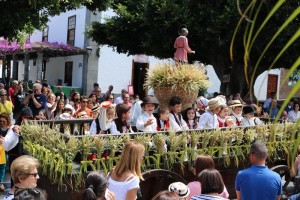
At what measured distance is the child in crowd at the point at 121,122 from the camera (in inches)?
240

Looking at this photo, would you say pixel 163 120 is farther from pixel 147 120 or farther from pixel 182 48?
pixel 182 48

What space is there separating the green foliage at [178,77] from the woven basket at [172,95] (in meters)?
0.07

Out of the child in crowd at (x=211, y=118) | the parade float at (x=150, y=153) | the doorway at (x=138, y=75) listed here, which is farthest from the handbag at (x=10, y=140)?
the doorway at (x=138, y=75)

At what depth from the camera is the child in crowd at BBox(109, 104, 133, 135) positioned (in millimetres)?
6094

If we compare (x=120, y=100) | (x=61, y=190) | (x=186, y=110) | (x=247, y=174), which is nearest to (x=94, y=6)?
(x=120, y=100)

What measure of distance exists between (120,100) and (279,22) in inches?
282

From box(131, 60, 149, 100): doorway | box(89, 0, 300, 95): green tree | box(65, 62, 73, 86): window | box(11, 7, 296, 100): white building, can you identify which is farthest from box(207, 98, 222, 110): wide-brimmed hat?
box(65, 62, 73, 86): window

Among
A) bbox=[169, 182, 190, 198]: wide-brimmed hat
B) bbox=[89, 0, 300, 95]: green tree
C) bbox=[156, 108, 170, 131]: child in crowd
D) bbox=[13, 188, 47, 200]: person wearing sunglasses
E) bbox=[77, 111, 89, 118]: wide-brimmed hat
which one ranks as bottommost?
bbox=[169, 182, 190, 198]: wide-brimmed hat

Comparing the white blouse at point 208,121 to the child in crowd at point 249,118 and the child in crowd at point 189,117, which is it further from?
the child in crowd at point 249,118

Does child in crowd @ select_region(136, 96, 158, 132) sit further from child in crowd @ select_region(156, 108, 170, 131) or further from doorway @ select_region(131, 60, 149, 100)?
doorway @ select_region(131, 60, 149, 100)

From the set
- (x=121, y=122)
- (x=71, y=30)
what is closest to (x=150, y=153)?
(x=121, y=122)

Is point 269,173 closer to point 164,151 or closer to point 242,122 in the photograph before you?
point 164,151

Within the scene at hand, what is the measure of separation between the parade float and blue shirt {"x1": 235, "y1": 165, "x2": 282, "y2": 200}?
33 centimetres

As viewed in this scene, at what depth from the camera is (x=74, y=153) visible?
496 cm
